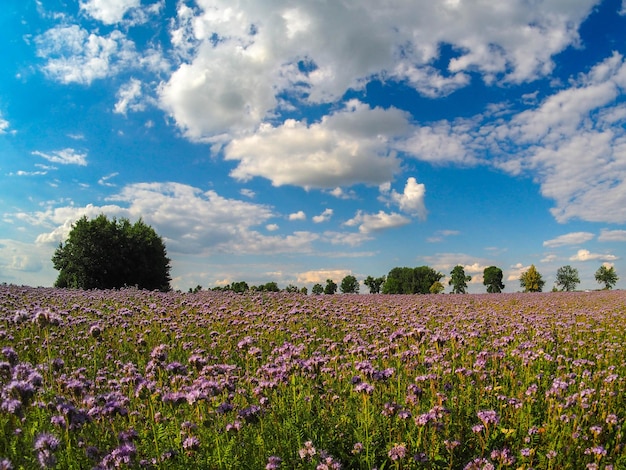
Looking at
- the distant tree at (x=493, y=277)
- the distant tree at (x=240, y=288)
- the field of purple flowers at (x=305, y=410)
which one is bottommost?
the field of purple flowers at (x=305, y=410)

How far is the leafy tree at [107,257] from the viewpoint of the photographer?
4850 cm

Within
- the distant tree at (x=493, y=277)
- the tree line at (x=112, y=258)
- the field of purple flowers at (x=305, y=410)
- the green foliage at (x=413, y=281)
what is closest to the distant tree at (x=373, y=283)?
the green foliage at (x=413, y=281)

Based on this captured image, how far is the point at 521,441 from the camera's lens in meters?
5.45

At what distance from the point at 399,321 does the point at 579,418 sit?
560 cm

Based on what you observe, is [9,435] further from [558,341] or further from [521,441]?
[558,341]

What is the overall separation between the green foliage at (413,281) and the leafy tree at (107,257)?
71749mm

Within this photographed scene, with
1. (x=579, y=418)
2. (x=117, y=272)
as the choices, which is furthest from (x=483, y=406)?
(x=117, y=272)

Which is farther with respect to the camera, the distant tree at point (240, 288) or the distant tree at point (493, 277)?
the distant tree at point (493, 277)

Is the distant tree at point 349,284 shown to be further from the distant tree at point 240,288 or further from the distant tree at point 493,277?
the distant tree at point 240,288

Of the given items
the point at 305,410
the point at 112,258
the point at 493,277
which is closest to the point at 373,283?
the point at 493,277

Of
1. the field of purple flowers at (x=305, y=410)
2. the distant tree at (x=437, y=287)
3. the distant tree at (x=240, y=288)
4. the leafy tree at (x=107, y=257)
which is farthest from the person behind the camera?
the distant tree at (x=437, y=287)

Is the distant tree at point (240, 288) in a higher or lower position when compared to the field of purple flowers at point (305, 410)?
higher

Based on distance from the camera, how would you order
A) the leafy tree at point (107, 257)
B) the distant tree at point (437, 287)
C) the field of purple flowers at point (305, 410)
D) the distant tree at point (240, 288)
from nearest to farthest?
the field of purple flowers at point (305, 410) → the distant tree at point (240, 288) → the leafy tree at point (107, 257) → the distant tree at point (437, 287)

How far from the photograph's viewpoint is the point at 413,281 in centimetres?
11850
